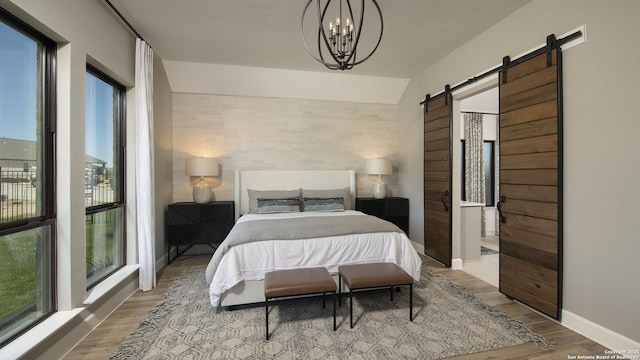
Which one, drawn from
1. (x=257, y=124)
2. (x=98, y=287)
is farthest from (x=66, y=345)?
(x=257, y=124)

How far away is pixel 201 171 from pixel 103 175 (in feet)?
4.24

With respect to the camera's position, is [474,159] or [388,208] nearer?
[388,208]

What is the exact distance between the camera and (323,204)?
3986 millimetres

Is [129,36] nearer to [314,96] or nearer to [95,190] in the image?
[95,190]

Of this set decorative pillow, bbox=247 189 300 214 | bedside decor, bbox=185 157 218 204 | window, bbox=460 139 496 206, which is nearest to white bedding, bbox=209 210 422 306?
decorative pillow, bbox=247 189 300 214

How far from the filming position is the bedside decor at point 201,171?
388 cm

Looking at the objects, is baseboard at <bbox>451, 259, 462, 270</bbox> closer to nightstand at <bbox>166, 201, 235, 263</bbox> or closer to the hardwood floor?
the hardwood floor

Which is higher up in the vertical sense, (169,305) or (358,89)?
(358,89)

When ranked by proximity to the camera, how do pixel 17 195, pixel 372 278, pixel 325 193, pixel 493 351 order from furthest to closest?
pixel 325 193 → pixel 372 278 → pixel 493 351 → pixel 17 195

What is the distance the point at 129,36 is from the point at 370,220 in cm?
341

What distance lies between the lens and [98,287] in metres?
2.45

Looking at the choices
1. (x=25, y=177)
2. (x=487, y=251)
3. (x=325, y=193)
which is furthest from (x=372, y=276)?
(x=487, y=251)

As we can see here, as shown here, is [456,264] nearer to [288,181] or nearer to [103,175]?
[288,181]

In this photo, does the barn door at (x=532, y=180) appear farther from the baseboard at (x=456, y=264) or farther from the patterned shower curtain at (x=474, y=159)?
the patterned shower curtain at (x=474, y=159)
